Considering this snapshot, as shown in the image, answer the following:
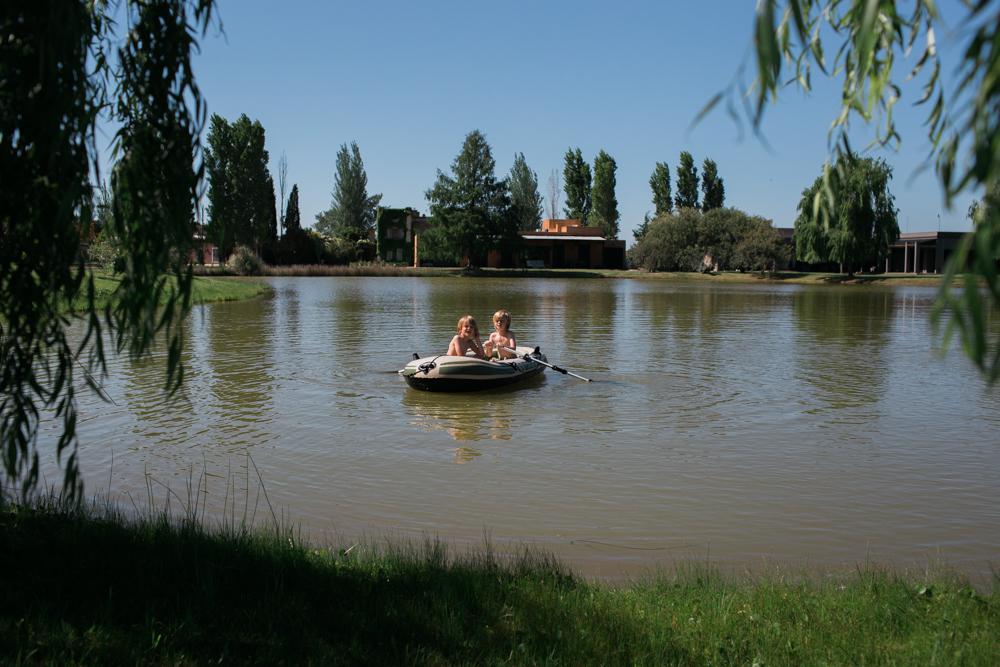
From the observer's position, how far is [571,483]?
7.99 metres

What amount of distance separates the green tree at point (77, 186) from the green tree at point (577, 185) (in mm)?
89633

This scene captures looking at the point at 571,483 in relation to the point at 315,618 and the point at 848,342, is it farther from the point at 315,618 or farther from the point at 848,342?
the point at 848,342

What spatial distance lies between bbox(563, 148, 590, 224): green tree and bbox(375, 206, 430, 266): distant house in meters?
21.5

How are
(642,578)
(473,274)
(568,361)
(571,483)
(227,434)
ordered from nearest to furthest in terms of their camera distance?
(642,578)
(571,483)
(227,434)
(568,361)
(473,274)

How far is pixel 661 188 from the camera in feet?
284

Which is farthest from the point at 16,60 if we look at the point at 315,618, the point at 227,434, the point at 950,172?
the point at 227,434

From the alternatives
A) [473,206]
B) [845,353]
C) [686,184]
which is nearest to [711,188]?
[686,184]

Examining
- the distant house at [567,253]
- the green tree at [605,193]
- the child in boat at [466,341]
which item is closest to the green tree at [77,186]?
the child in boat at [466,341]

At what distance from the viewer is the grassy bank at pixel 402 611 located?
3.52m

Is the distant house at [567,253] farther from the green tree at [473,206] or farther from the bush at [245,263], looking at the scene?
the bush at [245,263]

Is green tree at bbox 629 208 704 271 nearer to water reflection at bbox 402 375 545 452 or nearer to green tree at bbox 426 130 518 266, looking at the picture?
green tree at bbox 426 130 518 266

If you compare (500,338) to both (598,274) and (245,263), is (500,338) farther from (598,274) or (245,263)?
(598,274)

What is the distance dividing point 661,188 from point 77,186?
86.4 metres

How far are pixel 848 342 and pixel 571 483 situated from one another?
589 inches
